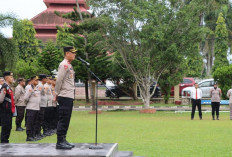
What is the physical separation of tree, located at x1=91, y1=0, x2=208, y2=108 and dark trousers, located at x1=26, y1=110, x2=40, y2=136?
38.7ft

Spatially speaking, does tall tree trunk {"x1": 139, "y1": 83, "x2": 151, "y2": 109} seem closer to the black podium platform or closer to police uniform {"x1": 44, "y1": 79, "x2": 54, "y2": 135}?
police uniform {"x1": 44, "y1": 79, "x2": 54, "y2": 135}

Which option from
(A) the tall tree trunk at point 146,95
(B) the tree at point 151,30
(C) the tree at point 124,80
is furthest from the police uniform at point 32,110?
(C) the tree at point 124,80

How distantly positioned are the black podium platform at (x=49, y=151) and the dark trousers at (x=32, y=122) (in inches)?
109

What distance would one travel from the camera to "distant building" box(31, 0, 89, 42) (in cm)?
4862

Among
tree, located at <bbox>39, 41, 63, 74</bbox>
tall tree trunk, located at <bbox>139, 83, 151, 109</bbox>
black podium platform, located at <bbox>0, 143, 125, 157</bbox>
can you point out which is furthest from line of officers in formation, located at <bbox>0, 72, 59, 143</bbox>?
tree, located at <bbox>39, 41, 63, 74</bbox>

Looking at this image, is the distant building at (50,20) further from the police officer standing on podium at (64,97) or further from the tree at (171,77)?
the police officer standing on podium at (64,97)

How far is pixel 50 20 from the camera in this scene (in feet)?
163

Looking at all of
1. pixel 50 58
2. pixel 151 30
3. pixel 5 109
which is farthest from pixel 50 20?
pixel 5 109

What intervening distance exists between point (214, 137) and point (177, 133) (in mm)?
1386

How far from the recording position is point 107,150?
770 centimetres

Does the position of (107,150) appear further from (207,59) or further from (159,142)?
(207,59)

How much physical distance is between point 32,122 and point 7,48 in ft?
41.6

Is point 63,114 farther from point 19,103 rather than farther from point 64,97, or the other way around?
point 19,103

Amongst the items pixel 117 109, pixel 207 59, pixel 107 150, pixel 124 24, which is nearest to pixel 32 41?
pixel 117 109
